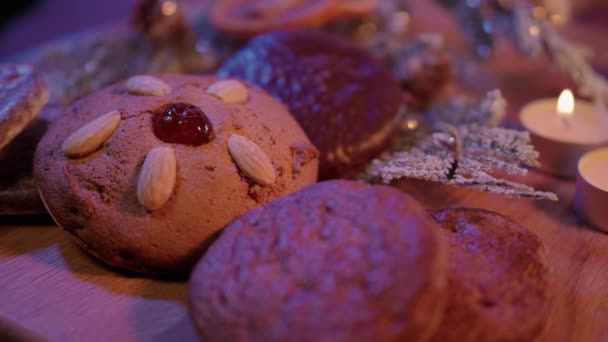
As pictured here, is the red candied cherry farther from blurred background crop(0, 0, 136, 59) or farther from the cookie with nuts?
blurred background crop(0, 0, 136, 59)

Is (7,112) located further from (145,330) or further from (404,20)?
(404,20)

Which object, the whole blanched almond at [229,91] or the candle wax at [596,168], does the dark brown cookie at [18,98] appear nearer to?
the whole blanched almond at [229,91]

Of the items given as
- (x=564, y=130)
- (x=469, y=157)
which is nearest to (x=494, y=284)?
(x=469, y=157)

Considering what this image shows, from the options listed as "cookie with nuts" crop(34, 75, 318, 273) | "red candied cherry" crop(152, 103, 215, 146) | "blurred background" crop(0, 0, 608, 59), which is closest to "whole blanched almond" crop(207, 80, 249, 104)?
"cookie with nuts" crop(34, 75, 318, 273)

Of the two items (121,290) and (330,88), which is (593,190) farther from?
(121,290)

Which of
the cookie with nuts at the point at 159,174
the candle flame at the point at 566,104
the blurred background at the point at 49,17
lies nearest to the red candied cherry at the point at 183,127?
the cookie with nuts at the point at 159,174
